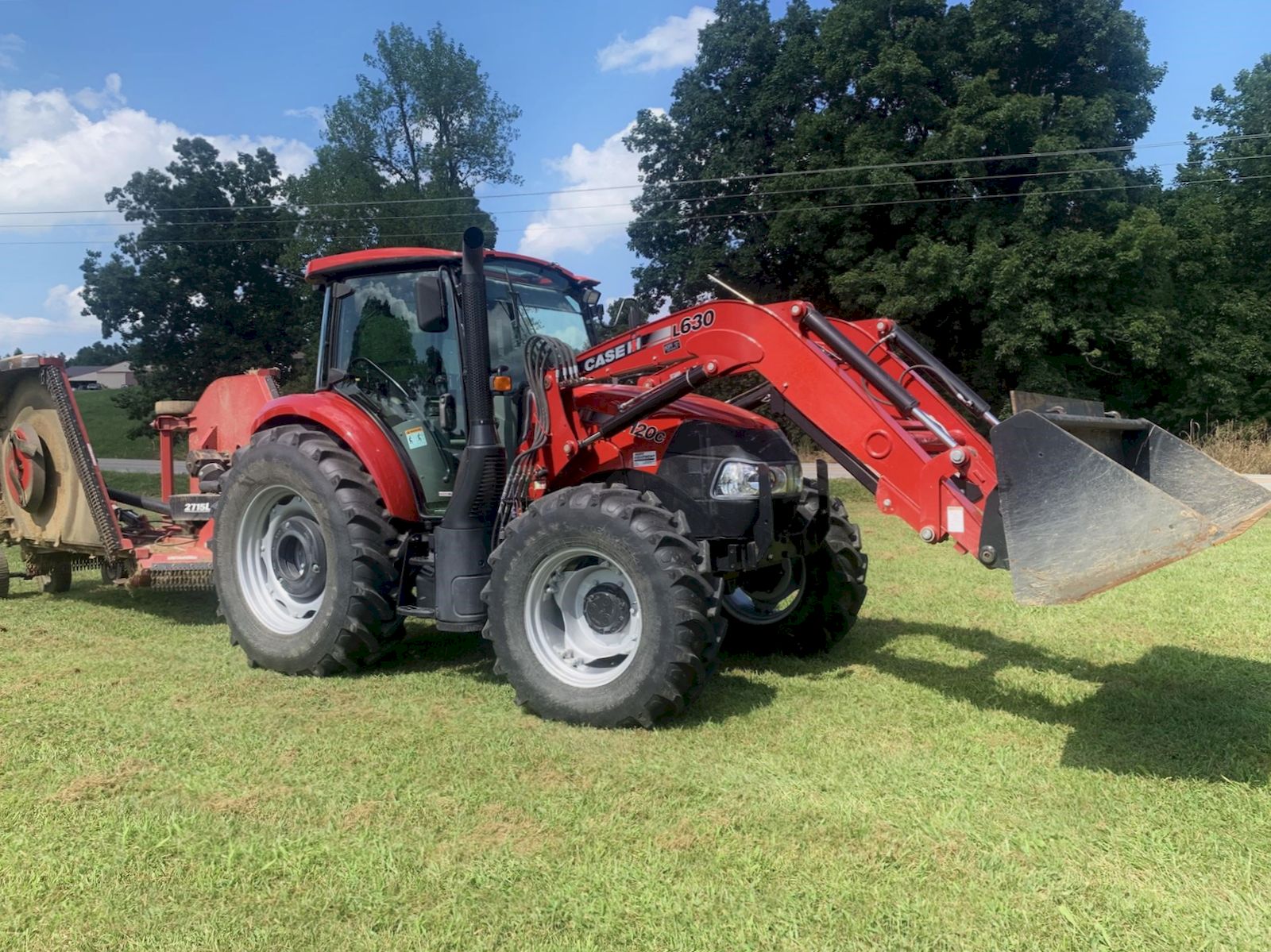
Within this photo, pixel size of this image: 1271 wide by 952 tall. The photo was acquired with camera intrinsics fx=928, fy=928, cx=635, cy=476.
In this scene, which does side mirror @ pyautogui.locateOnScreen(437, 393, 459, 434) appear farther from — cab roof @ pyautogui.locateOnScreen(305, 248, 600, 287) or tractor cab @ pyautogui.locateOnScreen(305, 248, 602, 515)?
cab roof @ pyautogui.locateOnScreen(305, 248, 600, 287)

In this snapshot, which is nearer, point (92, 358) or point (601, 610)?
point (601, 610)

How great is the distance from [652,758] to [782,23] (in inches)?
1149

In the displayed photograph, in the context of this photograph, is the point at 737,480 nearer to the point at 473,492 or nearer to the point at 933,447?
the point at 933,447

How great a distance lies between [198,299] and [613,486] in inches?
1240

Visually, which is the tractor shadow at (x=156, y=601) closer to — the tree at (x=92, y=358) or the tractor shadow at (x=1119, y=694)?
the tractor shadow at (x=1119, y=694)

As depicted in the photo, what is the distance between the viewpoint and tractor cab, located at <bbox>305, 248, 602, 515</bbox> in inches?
209

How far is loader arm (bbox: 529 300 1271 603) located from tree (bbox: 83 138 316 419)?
28.3m

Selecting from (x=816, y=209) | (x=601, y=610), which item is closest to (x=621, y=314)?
(x=601, y=610)

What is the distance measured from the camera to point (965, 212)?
23.4 m

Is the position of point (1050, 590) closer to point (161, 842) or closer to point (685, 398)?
point (685, 398)

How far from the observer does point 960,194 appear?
23719 mm

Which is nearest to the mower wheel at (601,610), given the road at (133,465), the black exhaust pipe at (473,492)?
the black exhaust pipe at (473,492)

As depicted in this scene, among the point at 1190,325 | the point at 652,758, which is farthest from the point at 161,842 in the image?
the point at 1190,325

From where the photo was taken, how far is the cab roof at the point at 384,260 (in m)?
5.39
